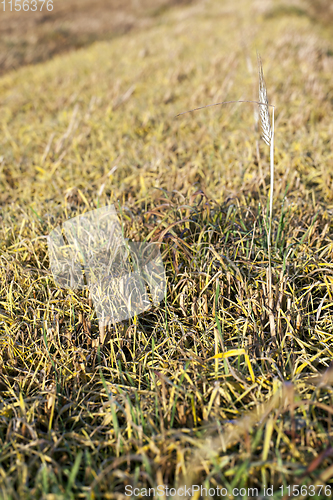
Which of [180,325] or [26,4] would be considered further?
[26,4]

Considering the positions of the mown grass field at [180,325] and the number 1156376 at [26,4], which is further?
the number 1156376 at [26,4]

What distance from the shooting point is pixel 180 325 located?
142 centimetres

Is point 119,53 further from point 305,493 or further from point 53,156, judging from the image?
point 305,493

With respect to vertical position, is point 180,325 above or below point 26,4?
below

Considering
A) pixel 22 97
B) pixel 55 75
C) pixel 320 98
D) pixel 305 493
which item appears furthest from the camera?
pixel 55 75

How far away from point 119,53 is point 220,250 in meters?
5.65

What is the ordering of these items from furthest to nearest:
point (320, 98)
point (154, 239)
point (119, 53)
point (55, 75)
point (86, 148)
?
1. point (119, 53)
2. point (55, 75)
3. point (320, 98)
4. point (86, 148)
5. point (154, 239)

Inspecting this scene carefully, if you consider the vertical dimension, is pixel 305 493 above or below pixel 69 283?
below

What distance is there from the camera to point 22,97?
4250mm

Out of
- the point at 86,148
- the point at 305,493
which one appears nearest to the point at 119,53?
the point at 86,148

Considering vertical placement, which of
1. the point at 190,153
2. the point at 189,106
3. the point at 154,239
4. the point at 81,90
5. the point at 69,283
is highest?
the point at 81,90

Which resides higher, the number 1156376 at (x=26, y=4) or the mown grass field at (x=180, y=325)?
the number 1156376 at (x=26, y=4)

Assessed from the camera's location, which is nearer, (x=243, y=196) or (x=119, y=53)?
(x=243, y=196)

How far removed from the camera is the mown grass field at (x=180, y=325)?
3.29 ft
